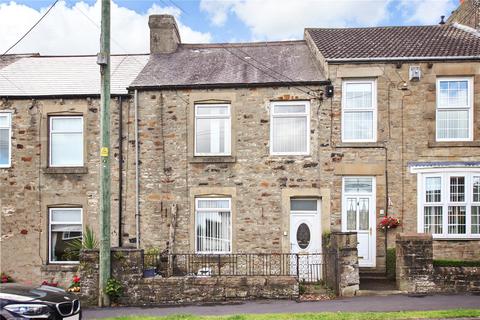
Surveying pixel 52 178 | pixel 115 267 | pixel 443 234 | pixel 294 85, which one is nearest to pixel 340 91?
pixel 294 85

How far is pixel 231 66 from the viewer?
18.7 m

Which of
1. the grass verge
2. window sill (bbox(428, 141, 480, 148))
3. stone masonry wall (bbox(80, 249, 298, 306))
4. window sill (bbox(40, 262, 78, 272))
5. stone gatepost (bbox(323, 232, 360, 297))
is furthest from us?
window sill (bbox(40, 262, 78, 272))

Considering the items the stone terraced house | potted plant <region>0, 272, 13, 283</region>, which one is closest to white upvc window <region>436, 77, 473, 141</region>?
the stone terraced house

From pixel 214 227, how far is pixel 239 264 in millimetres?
1487

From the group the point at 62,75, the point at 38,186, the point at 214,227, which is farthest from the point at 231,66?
the point at 38,186

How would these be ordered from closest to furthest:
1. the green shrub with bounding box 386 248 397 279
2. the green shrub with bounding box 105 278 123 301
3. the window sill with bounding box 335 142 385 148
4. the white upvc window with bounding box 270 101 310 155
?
the green shrub with bounding box 105 278 123 301 < the green shrub with bounding box 386 248 397 279 < the window sill with bounding box 335 142 385 148 < the white upvc window with bounding box 270 101 310 155

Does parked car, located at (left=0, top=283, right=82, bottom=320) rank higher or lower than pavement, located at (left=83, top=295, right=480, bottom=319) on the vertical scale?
higher

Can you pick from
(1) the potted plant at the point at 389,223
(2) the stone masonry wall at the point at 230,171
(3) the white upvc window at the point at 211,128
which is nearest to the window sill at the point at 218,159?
(2) the stone masonry wall at the point at 230,171

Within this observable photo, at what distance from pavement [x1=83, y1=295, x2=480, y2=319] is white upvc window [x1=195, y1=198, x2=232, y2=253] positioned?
4.48 m

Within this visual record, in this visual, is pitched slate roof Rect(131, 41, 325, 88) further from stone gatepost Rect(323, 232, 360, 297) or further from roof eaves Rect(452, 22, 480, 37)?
roof eaves Rect(452, 22, 480, 37)

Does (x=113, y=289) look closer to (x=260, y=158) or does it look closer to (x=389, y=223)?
(x=260, y=158)

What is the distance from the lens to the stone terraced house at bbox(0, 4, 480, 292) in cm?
1666

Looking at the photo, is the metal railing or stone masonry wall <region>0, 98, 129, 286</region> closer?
the metal railing

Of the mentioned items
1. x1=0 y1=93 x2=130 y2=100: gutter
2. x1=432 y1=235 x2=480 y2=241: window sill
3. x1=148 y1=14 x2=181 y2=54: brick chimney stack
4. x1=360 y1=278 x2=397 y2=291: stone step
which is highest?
x1=148 y1=14 x2=181 y2=54: brick chimney stack
